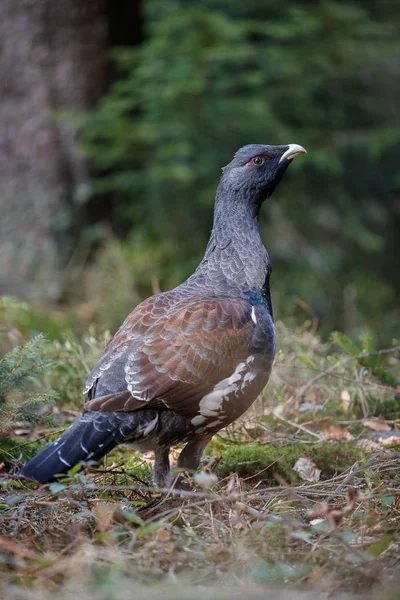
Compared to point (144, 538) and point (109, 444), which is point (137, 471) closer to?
point (109, 444)

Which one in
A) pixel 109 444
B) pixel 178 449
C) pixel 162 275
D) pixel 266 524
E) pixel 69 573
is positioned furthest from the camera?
pixel 162 275

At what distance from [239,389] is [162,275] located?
18.9 feet

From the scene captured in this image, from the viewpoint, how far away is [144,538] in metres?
3.11

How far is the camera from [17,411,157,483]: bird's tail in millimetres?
3576

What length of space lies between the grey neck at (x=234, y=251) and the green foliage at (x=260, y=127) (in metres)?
3.80

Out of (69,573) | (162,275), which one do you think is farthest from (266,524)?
(162,275)

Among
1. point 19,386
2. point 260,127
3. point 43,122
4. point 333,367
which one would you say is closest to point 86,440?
point 19,386

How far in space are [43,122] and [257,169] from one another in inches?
220

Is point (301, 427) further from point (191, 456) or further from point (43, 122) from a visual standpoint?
point (43, 122)

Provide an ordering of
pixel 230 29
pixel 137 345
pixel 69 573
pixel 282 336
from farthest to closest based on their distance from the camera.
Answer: pixel 230 29 < pixel 282 336 < pixel 137 345 < pixel 69 573

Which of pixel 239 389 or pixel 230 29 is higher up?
pixel 230 29

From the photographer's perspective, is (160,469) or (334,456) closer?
(160,469)

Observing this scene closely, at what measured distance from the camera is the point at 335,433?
492cm

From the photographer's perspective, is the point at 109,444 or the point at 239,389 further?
the point at 239,389
